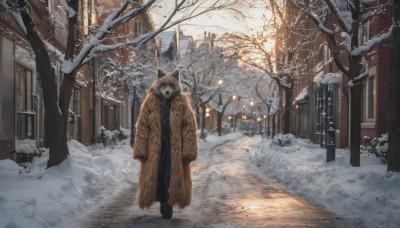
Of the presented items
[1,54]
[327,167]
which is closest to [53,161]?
[1,54]

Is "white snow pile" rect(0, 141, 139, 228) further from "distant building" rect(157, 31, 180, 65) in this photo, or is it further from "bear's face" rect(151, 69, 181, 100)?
"distant building" rect(157, 31, 180, 65)

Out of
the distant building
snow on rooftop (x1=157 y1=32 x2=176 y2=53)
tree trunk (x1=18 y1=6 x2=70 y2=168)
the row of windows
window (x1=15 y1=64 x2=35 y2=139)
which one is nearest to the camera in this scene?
tree trunk (x1=18 y1=6 x2=70 y2=168)

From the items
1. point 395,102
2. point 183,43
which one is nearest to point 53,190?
point 395,102

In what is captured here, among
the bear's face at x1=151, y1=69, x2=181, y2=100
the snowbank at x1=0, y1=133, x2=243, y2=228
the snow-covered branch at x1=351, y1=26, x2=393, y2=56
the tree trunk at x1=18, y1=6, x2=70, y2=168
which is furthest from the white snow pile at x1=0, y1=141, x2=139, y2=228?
the snow-covered branch at x1=351, y1=26, x2=393, y2=56

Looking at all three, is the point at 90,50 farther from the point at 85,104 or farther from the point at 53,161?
the point at 85,104

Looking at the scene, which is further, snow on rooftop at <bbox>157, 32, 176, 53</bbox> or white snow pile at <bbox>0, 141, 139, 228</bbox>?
snow on rooftop at <bbox>157, 32, 176, 53</bbox>

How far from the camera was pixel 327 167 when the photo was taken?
10547 millimetres

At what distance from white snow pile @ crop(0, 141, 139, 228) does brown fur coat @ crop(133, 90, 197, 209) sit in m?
1.31

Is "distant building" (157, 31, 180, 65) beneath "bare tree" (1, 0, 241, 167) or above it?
above

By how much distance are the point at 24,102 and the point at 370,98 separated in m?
12.8

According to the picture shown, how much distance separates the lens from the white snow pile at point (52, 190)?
211 inches

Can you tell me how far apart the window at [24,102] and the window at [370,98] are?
1229 cm

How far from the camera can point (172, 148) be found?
5.89 meters

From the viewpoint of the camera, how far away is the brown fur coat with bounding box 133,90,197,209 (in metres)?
5.82
